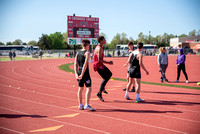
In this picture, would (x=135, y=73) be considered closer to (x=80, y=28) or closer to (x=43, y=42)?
(x=80, y=28)

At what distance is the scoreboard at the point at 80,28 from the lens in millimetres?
28797

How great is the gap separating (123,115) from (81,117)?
1.15 metres

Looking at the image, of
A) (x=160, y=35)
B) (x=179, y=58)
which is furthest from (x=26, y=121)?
(x=160, y=35)

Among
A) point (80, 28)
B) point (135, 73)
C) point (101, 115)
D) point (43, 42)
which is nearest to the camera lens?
point (101, 115)

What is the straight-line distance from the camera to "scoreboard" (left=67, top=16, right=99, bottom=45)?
28797 millimetres

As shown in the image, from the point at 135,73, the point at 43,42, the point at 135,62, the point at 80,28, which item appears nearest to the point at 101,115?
the point at 135,73

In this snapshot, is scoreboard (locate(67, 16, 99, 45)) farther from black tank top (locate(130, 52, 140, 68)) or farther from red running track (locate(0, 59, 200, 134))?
black tank top (locate(130, 52, 140, 68))

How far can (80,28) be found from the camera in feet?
96.3

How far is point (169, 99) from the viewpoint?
6.66 metres

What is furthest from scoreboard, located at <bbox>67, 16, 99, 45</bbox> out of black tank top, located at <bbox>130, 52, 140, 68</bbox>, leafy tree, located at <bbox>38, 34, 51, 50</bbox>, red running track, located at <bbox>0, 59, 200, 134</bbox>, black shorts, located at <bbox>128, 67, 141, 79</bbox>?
leafy tree, located at <bbox>38, 34, 51, 50</bbox>

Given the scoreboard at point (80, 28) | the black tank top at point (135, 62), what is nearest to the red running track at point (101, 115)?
the black tank top at point (135, 62)

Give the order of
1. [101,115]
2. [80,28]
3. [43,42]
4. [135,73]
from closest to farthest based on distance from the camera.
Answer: [101,115], [135,73], [80,28], [43,42]

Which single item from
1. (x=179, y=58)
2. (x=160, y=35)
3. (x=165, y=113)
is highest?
(x=160, y=35)

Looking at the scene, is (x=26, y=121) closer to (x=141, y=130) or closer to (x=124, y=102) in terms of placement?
(x=141, y=130)
